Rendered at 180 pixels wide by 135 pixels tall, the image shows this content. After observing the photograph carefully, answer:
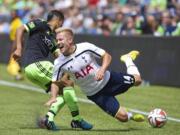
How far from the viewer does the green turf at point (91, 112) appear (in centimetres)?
1142

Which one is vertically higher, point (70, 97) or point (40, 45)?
point (40, 45)

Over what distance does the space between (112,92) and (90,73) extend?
65 centimetres

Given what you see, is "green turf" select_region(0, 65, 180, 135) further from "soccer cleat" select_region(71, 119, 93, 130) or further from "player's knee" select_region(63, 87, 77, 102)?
"player's knee" select_region(63, 87, 77, 102)

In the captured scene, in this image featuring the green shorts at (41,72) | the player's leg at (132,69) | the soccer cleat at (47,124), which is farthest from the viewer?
the green shorts at (41,72)

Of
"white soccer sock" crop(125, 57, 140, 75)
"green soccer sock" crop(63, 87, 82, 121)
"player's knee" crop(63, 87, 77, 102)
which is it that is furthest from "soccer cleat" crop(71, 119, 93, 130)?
"white soccer sock" crop(125, 57, 140, 75)

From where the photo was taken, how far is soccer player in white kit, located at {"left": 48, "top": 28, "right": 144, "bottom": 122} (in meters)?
11.3

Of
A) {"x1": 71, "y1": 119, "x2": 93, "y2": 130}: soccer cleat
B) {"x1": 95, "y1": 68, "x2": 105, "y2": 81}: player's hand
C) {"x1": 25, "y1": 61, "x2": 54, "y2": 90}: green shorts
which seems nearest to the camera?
{"x1": 95, "y1": 68, "x2": 105, "y2": 81}: player's hand

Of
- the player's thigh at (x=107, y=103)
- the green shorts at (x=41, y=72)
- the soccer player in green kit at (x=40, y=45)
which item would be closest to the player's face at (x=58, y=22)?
the soccer player in green kit at (x=40, y=45)

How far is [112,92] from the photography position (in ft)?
38.8

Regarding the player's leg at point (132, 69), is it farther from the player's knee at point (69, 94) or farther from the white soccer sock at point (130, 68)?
the player's knee at point (69, 94)

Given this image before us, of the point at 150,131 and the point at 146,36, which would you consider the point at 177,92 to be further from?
the point at 150,131

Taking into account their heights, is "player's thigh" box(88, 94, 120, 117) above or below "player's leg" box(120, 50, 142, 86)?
below

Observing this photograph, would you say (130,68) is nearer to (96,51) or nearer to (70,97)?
(96,51)

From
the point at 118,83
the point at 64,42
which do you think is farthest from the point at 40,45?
the point at 118,83
